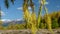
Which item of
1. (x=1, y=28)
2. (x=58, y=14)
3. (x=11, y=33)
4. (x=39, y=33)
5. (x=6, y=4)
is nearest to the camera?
(x=6, y=4)

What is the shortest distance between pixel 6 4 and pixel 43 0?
203 mm

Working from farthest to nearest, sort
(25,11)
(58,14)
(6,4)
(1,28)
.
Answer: (58,14), (1,28), (6,4), (25,11)

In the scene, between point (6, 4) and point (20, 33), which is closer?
point (6, 4)

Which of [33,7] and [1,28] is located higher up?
[33,7]

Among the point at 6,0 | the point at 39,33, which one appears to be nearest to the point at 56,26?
the point at 39,33

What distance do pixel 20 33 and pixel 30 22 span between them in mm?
4033

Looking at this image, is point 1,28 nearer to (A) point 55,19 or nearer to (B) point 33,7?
(A) point 55,19

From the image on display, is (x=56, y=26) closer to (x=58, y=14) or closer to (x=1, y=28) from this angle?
(x=58, y=14)

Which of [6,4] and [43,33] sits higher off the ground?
[6,4]

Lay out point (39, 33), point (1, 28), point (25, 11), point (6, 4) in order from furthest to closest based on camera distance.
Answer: point (1, 28) < point (39, 33) < point (6, 4) < point (25, 11)

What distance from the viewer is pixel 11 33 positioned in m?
5.12

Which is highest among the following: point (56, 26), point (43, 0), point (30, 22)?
point (43, 0)

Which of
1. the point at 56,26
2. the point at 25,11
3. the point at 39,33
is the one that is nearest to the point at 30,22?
the point at 25,11

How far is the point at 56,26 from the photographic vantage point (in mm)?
6152
